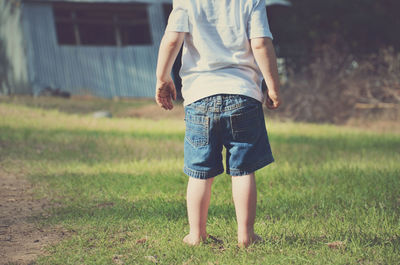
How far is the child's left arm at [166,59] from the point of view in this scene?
10.6ft

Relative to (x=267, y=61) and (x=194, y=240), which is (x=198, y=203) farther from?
(x=267, y=61)

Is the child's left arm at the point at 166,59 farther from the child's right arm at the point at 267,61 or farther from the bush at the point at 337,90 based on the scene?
the bush at the point at 337,90

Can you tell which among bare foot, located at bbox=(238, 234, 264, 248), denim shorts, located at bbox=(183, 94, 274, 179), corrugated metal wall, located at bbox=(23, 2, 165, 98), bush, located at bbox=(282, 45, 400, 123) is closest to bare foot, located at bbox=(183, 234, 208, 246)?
bare foot, located at bbox=(238, 234, 264, 248)

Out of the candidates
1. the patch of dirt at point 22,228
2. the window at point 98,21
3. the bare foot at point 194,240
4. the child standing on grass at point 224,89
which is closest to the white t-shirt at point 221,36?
the child standing on grass at point 224,89

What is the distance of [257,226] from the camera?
3.81 m

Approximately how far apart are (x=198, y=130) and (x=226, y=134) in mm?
170

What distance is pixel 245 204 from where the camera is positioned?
326cm

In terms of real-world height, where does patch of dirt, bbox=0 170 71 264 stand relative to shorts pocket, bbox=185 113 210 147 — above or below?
below

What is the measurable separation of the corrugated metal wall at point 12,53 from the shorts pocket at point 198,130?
1427 centimetres

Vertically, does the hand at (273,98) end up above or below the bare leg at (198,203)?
above

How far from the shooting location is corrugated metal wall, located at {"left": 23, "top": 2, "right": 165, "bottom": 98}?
16469mm

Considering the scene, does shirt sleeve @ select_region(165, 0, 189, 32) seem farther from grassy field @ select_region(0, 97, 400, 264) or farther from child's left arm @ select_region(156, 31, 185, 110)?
grassy field @ select_region(0, 97, 400, 264)

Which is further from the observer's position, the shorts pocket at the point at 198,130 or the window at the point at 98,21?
the window at the point at 98,21

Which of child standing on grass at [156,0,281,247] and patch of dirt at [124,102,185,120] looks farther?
patch of dirt at [124,102,185,120]
